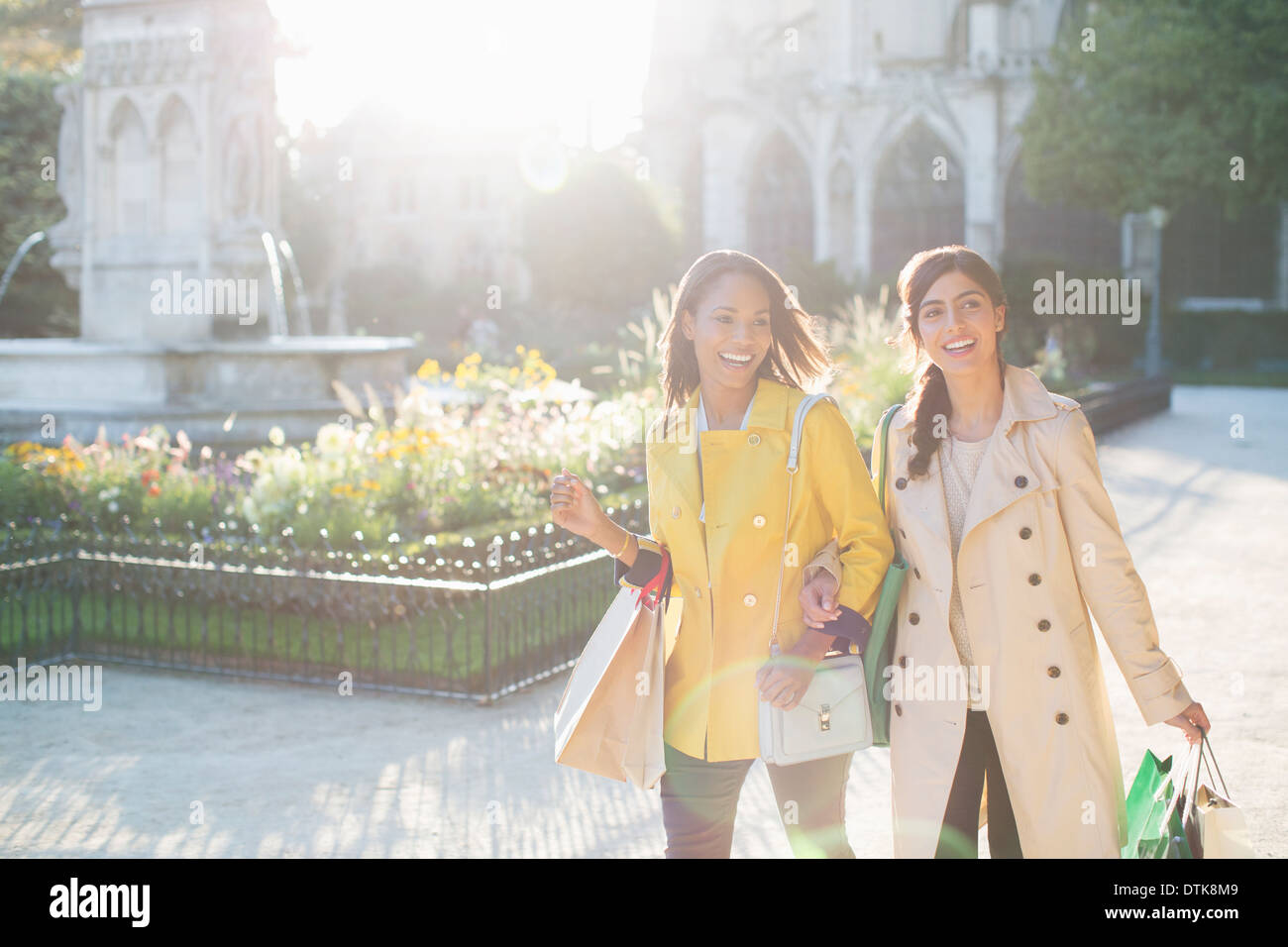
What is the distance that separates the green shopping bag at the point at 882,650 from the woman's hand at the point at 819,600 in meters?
0.16

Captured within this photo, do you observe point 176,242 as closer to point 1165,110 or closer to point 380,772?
point 380,772

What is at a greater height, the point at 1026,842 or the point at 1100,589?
the point at 1100,589

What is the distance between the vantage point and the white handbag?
2.99 metres

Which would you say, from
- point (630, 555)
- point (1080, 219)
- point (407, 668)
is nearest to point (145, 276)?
point (407, 668)

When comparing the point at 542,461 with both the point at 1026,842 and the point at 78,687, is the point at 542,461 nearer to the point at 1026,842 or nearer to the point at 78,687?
the point at 78,687

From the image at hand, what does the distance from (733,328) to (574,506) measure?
553mm

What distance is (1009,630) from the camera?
3.06 meters

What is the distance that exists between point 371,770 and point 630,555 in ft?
8.62

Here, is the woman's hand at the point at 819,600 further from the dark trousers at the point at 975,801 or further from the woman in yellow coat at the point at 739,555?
the dark trousers at the point at 975,801

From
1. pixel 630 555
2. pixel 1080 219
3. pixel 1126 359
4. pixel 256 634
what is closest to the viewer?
pixel 630 555

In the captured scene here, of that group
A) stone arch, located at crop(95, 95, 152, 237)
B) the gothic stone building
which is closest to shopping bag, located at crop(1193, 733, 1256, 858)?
stone arch, located at crop(95, 95, 152, 237)

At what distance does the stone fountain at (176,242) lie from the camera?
12109 mm

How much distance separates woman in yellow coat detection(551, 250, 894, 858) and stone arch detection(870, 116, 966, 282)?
3793cm

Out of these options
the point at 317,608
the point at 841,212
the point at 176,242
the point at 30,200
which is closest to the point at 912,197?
the point at 841,212
